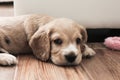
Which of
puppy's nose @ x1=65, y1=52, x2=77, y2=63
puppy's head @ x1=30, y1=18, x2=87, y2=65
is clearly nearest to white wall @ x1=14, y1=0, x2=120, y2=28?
puppy's head @ x1=30, y1=18, x2=87, y2=65

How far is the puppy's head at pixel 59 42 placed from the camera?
1.50 metres

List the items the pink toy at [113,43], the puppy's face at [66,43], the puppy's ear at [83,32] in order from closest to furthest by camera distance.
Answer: the puppy's face at [66,43] < the puppy's ear at [83,32] < the pink toy at [113,43]

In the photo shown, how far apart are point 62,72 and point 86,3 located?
683 millimetres

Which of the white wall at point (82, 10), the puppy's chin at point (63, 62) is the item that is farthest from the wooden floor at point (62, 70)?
the white wall at point (82, 10)

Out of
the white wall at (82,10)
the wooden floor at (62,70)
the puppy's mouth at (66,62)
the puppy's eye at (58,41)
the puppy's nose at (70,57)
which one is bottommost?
the wooden floor at (62,70)

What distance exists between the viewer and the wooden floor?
4.55ft

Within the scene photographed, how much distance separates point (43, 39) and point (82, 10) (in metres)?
0.51

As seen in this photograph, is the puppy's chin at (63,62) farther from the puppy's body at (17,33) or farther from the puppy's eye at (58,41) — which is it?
the puppy's body at (17,33)

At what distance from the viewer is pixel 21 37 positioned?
5.57ft

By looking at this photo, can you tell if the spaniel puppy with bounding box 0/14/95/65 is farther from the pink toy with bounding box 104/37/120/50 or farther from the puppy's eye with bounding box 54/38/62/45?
the pink toy with bounding box 104/37/120/50

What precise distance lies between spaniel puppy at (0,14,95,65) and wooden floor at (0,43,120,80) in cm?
4

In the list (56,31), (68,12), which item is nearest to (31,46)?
(56,31)

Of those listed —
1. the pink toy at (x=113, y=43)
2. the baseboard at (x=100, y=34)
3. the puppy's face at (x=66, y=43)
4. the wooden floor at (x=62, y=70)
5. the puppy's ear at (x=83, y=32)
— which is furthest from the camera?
the baseboard at (x=100, y=34)

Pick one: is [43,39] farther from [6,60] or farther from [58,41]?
[6,60]
